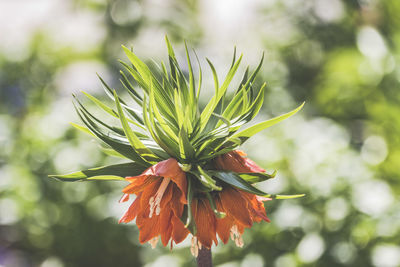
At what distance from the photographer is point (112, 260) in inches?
72.1

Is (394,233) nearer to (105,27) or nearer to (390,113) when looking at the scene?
(390,113)

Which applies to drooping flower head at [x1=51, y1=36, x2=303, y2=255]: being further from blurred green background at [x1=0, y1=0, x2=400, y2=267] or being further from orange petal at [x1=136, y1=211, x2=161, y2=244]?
blurred green background at [x1=0, y1=0, x2=400, y2=267]

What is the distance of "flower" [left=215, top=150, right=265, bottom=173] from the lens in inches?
20.8

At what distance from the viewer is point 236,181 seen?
0.49 metres

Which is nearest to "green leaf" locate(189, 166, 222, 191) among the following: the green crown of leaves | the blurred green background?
the green crown of leaves

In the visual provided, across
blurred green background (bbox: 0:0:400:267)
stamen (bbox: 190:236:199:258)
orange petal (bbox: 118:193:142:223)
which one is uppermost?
orange petal (bbox: 118:193:142:223)

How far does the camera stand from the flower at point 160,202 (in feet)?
1.61

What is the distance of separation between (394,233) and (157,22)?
2.78 metres

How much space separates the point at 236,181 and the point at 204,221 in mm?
69

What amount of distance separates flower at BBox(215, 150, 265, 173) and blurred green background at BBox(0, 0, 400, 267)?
42 centimetres

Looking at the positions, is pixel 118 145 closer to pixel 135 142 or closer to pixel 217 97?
pixel 135 142

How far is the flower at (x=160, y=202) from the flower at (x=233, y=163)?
0.18 ft

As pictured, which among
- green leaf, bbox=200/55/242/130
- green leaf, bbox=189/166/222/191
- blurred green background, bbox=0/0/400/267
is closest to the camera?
green leaf, bbox=189/166/222/191

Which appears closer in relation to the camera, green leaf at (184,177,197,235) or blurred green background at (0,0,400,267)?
green leaf at (184,177,197,235)
